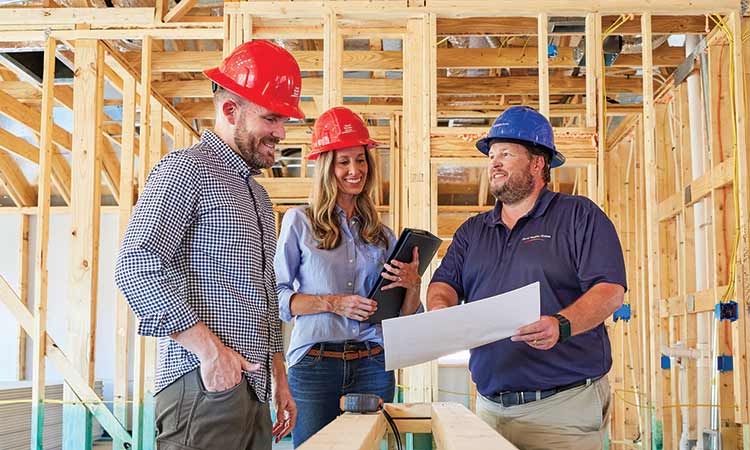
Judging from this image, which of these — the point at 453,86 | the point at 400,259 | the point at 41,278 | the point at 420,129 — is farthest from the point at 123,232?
the point at 400,259

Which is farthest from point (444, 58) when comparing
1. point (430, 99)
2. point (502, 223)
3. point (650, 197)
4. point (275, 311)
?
point (275, 311)

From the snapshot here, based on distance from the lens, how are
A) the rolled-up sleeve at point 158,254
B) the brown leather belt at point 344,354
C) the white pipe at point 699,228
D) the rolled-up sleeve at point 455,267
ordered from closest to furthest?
the rolled-up sleeve at point 158,254
the rolled-up sleeve at point 455,267
the brown leather belt at point 344,354
the white pipe at point 699,228

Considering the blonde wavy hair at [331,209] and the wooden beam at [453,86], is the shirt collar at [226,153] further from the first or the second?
the wooden beam at [453,86]

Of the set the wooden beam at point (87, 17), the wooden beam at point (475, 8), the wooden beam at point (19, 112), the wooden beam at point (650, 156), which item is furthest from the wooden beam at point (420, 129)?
the wooden beam at point (19, 112)

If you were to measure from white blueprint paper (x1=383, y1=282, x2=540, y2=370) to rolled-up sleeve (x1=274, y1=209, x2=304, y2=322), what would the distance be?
30.1 inches

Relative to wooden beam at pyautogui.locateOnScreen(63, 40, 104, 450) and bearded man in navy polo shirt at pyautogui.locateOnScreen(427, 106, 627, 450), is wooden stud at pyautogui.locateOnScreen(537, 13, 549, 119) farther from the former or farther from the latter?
wooden beam at pyautogui.locateOnScreen(63, 40, 104, 450)

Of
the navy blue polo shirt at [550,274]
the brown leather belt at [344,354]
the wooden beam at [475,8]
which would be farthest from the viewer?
the wooden beam at [475,8]

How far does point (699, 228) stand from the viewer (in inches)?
236

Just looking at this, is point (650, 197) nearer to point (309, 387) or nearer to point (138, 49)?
point (309, 387)

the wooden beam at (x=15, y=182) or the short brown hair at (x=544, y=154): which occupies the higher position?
the wooden beam at (x=15, y=182)

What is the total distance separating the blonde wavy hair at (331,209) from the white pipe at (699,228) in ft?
11.7

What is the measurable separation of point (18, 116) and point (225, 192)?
621cm

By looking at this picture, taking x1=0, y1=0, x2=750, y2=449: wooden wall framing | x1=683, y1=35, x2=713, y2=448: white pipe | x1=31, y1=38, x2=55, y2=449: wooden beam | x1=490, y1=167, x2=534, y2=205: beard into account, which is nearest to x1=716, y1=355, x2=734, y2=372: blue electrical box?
x1=0, y1=0, x2=750, y2=449: wooden wall framing

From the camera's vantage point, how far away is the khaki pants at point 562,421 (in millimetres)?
2377
